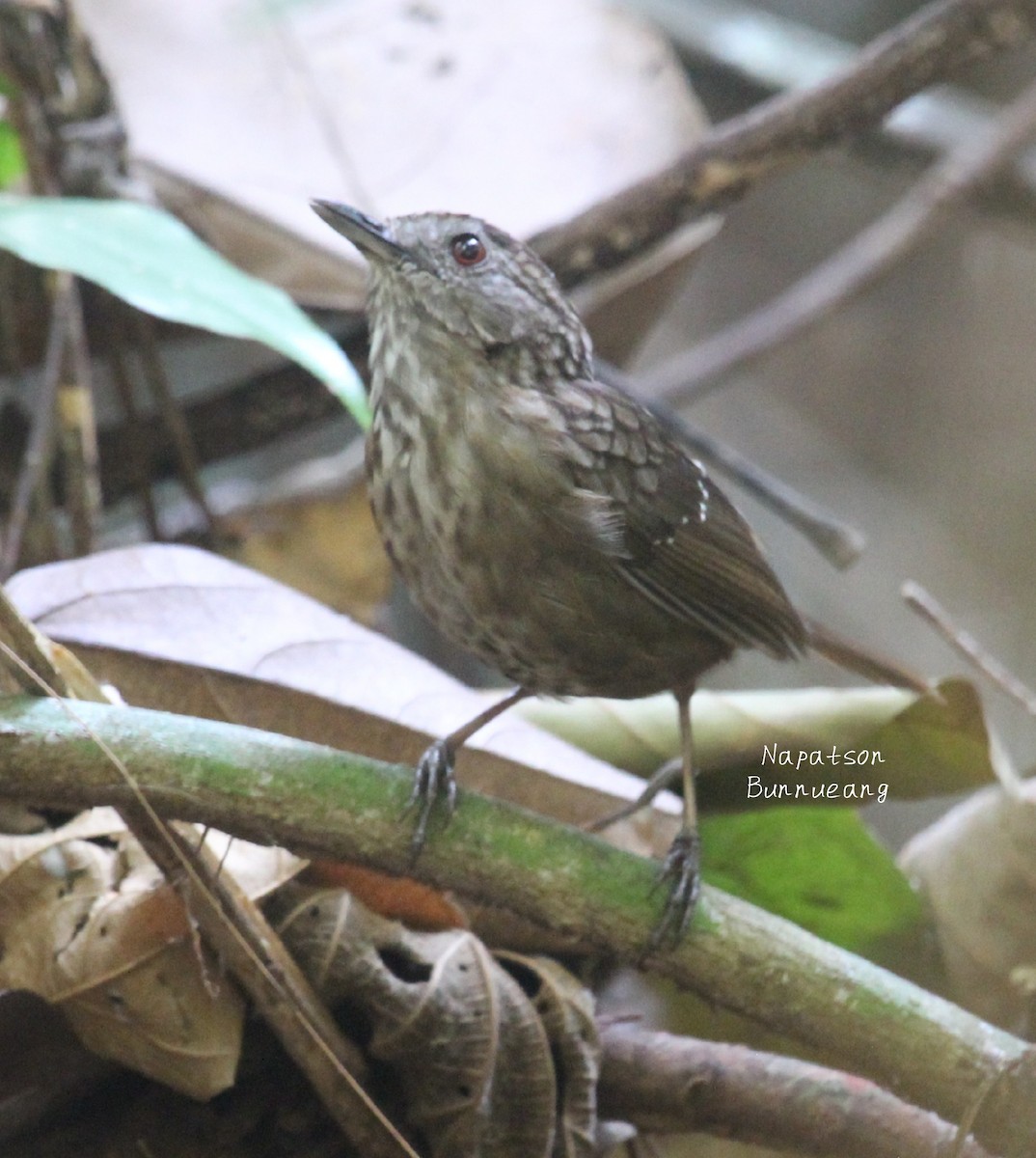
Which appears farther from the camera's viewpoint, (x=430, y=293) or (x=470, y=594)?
(x=430, y=293)

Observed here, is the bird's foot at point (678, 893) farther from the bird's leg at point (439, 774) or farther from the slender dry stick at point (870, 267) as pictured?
the slender dry stick at point (870, 267)

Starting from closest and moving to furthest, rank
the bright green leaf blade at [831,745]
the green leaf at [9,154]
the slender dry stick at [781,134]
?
the bright green leaf blade at [831,745]
the green leaf at [9,154]
the slender dry stick at [781,134]

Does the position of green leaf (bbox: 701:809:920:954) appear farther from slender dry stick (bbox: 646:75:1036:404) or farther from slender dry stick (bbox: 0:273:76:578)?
slender dry stick (bbox: 646:75:1036:404)

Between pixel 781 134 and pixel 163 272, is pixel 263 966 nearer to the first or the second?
pixel 163 272

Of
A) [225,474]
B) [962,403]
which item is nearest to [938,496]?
[962,403]

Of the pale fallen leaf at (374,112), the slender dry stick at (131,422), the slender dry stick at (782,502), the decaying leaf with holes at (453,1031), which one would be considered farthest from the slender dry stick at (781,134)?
the decaying leaf with holes at (453,1031)

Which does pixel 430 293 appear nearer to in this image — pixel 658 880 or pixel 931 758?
pixel 658 880

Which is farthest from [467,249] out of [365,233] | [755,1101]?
[755,1101]
